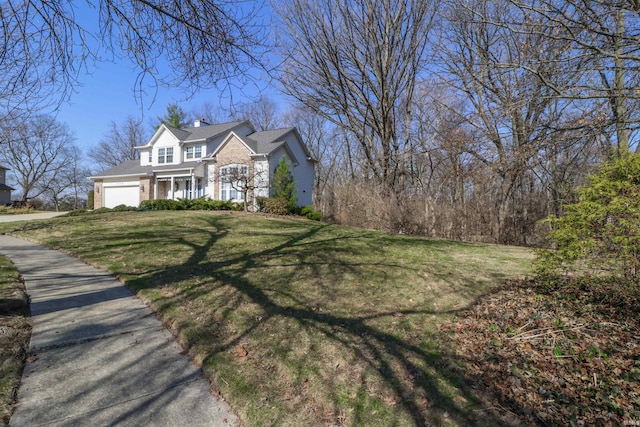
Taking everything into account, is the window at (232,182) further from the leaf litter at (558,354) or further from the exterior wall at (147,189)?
the leaf litter at (558,354)

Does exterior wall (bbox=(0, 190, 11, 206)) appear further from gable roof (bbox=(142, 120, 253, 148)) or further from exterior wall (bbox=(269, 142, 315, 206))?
exterior wall (bbox=(269, 142, 315, 206))

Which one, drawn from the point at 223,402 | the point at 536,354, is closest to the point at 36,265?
the point at 223,402

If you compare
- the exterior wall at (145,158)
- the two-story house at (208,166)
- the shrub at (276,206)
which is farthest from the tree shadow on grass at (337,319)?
the exterior wall at (145,158)

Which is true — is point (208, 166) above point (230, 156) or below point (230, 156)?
below

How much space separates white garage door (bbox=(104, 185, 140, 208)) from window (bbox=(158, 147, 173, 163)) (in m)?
2.95

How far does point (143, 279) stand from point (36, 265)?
2.71m

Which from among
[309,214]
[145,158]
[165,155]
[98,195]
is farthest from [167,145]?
[309,214]

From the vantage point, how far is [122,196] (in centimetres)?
2606

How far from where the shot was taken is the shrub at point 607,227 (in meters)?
3.68

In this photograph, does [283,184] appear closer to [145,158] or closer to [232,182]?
[232,182]

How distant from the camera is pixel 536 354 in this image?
10.8ft

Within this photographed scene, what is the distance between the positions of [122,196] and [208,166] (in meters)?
9.29

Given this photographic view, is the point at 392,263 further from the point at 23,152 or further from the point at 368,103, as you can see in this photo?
the point at 23,152

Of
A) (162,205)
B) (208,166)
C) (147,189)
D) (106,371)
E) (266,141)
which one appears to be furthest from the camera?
(147,189)
